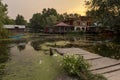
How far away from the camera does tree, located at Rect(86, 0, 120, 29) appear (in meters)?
27.0

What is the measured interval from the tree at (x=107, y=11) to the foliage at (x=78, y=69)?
55.4 ft

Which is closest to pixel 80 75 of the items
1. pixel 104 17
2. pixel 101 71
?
pixel 101 71

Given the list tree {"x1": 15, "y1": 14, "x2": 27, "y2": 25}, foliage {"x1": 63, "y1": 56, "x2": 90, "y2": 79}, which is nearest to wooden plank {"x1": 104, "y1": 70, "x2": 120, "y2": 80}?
foliage {"x1": 63, "y1": 56, "x2": 90, "y2": 79}

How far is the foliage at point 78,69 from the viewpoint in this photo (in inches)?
421

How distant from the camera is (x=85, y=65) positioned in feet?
36.9

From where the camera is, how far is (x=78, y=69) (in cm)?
1092

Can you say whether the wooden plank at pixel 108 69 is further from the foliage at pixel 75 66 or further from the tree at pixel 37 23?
the tree at pixel 37 23

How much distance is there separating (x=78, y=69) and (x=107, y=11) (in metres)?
18.8

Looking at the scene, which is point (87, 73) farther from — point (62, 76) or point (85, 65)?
point (62, 76)

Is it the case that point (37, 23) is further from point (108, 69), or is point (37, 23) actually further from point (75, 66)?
point (75, 66)

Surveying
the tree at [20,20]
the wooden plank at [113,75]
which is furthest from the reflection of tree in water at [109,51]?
the tree at [20,20]

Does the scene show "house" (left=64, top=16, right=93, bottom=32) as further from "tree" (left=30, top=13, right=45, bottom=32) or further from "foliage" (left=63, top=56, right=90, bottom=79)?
"foliage" (left=63, top=56, right=90, bottom=79)

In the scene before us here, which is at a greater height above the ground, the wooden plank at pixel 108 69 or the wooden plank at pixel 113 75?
the wooden plank at pixel 108 69

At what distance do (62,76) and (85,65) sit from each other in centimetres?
140
